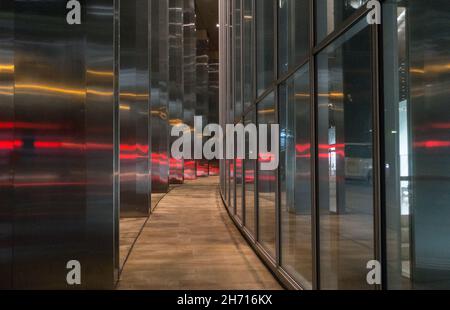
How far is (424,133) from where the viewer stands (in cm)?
627

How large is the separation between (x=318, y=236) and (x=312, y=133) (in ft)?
3.60

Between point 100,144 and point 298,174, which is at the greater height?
point 100,144

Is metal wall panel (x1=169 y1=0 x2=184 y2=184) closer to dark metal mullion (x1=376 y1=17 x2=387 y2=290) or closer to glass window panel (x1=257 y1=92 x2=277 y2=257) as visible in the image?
glass window panel (x1=257 y1=92 x2=277 y2=257)

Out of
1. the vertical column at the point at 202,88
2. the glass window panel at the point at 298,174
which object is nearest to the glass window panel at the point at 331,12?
the glass window panel at the point at 298,174

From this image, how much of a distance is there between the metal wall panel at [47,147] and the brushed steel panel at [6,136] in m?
0.07

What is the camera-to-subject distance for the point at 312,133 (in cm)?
490

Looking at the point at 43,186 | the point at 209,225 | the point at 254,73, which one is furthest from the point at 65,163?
the point at 209,225

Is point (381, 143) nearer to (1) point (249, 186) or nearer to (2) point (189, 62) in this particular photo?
(1) point (249, 186)

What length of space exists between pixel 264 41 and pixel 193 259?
4.88 m

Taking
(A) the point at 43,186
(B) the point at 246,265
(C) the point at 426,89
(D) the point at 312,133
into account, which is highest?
(C) the point at 426,89

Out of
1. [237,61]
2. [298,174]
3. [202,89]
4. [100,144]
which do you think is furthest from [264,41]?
[202,89]

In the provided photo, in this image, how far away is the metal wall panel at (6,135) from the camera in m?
5.54

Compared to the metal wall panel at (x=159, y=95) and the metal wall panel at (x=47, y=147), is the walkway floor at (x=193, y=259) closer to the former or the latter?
the metal wall panel at (x=47, y=147)
